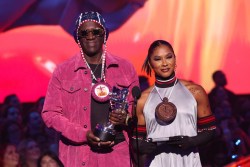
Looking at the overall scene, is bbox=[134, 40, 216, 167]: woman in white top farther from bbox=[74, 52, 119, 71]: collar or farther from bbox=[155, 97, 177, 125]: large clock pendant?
bbox=[74, 52, 119, 71]: collar

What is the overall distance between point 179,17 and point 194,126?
263cm

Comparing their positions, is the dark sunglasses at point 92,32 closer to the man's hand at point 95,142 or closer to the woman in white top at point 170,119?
the woman in white top at point 170,119

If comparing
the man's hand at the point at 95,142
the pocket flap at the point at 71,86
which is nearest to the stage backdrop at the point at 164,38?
the pocket flap at the point at 71,86

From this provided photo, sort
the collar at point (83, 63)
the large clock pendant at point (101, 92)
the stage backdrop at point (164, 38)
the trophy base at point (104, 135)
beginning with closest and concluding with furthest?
1. the trophy base at point (104, 135)
2. the large clock pendant at point (101, 92)
3. the collar at point (83, 63)
4. the stage backdrop at point (164, 38)

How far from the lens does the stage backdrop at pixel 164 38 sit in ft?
19.7

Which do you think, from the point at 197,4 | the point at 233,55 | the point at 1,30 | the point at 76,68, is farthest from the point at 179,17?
the point at 76,68

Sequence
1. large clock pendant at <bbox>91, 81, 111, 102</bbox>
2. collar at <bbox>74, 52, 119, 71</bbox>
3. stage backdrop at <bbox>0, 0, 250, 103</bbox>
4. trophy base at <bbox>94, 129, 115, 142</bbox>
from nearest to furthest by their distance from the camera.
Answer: trophy base at <bbox>94, 129, 115, 142</bbox>
large clock pendant at <bbox>91, 81, 111, 102</bbox>
collar at <bbox>74, 52, 119, 71</bbox>
stage backdrop at <bbox>0, 0, 250, 103</bbox>

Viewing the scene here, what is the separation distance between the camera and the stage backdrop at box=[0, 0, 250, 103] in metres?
6.02

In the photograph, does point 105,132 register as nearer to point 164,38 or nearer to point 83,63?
point 83,63

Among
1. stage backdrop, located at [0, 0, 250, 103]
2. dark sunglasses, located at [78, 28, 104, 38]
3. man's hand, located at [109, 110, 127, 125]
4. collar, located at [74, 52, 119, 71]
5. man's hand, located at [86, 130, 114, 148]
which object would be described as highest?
stage backdrop, located at [0, 0, 250, 103]

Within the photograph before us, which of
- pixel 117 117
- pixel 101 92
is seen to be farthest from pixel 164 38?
pixel 117 117

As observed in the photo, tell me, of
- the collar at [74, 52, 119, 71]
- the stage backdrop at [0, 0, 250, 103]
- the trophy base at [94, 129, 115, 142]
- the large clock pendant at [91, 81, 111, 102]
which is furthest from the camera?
the stage backdrop at [0, 0, 250, 103]

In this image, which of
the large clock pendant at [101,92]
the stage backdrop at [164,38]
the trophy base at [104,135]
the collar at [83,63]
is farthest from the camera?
the stage backdrop at [164,38]

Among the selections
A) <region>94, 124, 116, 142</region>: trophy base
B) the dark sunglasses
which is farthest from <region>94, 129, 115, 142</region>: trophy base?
the dark sunglasses
